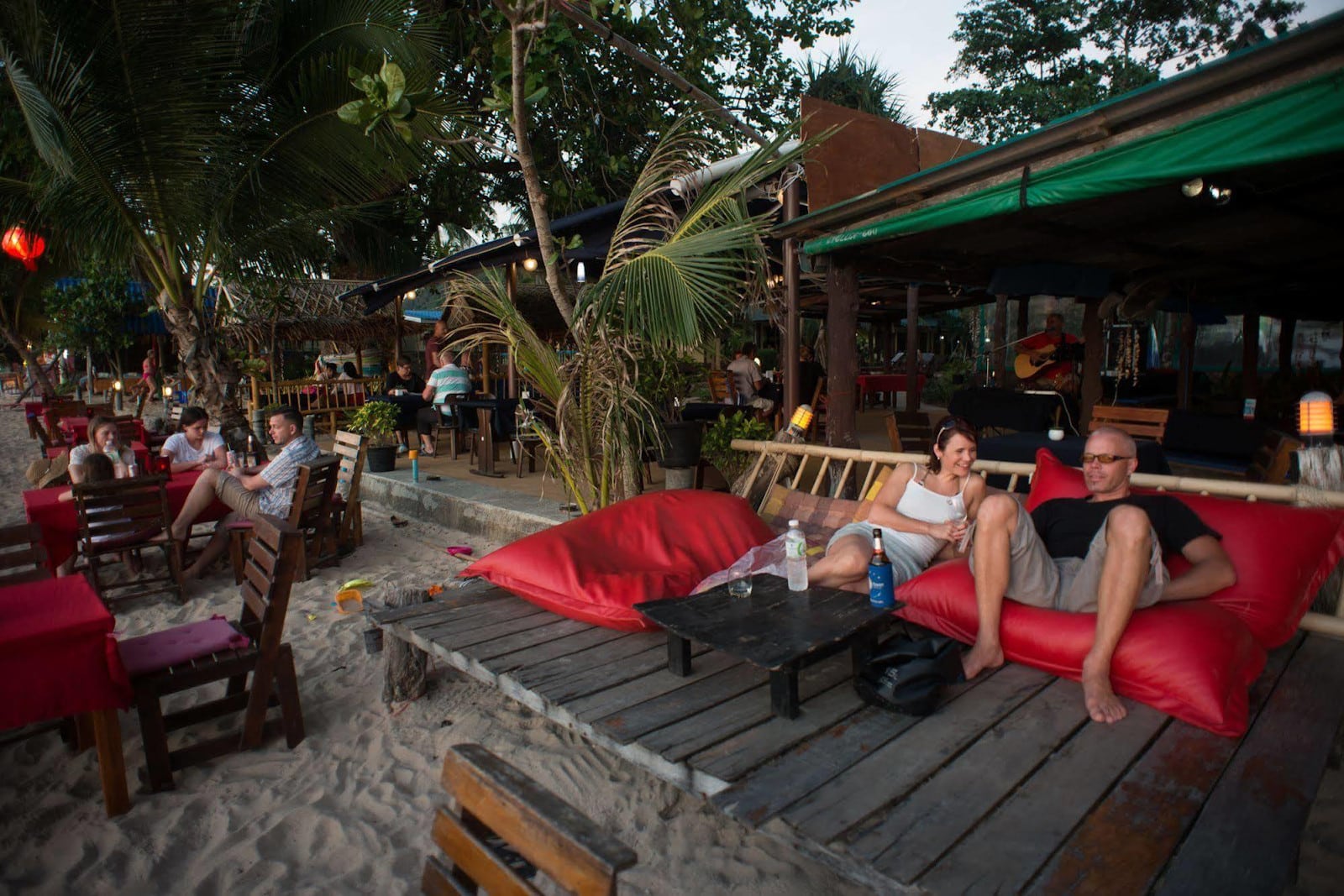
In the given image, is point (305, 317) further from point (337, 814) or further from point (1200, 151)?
point (1200, 151)

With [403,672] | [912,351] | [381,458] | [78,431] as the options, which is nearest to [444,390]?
[381,458]

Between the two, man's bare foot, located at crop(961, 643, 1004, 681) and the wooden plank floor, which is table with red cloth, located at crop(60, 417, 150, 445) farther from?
man's bare foot, located at crop(961, 643, 1004, 681)

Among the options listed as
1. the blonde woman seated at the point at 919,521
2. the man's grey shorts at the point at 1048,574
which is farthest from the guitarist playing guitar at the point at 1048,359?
the man's grey shorts at the point at 1048,574

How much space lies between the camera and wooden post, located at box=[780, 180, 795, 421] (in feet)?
20.0

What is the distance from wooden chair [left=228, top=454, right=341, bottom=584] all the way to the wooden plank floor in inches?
103

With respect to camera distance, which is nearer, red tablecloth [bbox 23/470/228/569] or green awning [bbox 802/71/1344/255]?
green awning [bbox 802/71/1344/255]

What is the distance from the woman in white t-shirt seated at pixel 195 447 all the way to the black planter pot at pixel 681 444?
3533 millimetres

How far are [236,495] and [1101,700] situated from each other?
5.42 meters

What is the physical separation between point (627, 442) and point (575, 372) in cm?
59

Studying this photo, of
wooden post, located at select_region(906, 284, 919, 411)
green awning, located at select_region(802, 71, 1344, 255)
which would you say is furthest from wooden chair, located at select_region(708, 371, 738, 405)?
green awning, located at select_region(802, 71, 1344, 255)

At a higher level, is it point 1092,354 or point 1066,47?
point 1066,47

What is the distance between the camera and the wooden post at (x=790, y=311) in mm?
6086

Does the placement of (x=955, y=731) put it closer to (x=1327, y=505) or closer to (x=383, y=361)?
(x=1327, y=505)

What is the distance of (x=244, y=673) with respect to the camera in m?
3.25
